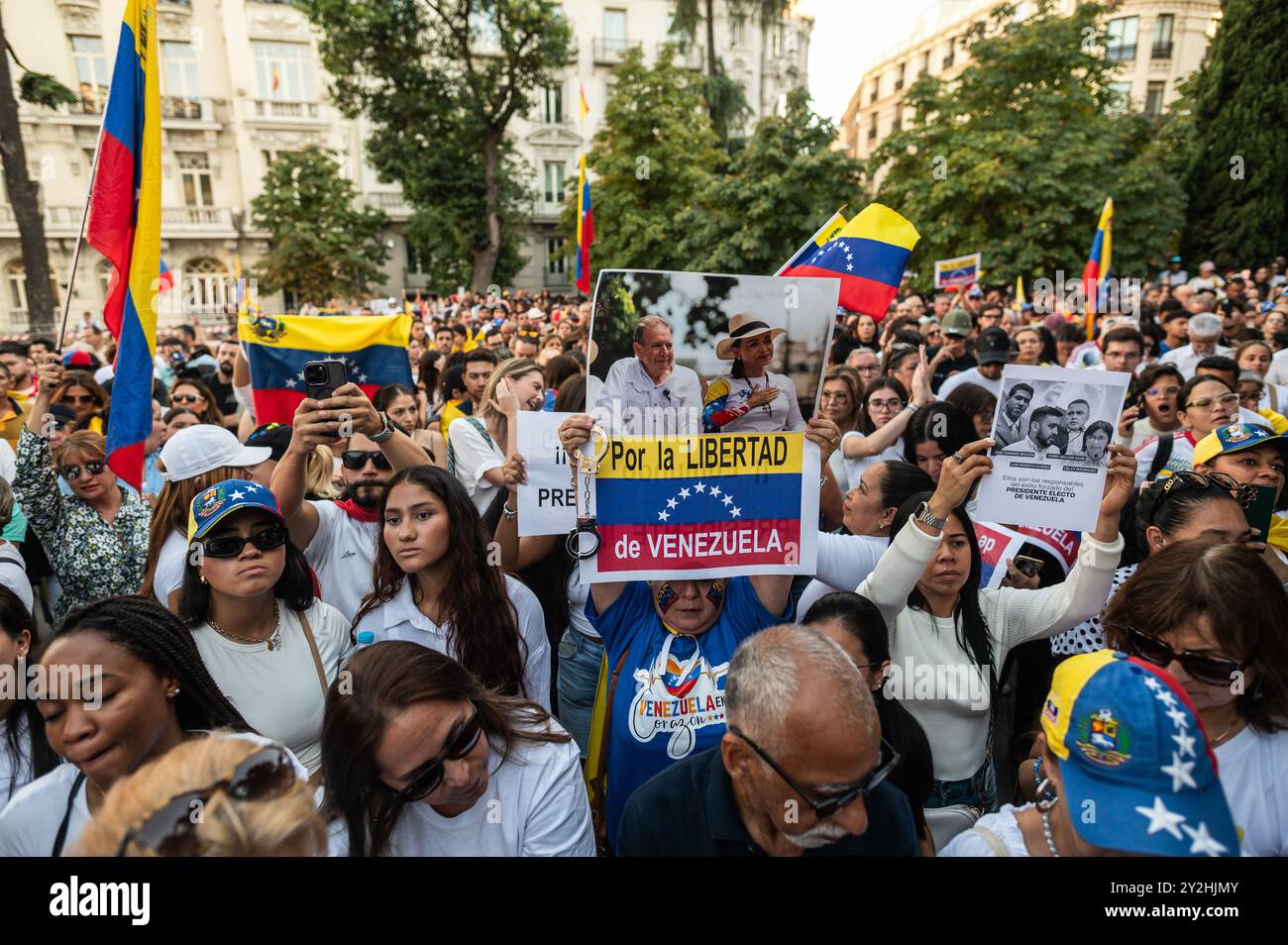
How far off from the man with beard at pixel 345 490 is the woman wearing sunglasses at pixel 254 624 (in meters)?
0.29

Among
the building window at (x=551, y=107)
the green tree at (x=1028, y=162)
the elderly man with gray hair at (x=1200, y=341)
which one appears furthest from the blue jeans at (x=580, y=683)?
the building window at (x=551, y=107)

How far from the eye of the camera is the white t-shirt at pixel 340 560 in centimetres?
321

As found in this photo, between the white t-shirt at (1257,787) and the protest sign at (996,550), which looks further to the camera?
the protest sign at (996,550)

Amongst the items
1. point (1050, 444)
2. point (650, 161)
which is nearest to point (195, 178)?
point (650, 161)

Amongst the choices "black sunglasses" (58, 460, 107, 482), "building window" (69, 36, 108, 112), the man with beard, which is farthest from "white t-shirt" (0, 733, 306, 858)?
"building window" (69, 36, 108, 112)

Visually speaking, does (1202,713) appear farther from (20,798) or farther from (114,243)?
(114,243)

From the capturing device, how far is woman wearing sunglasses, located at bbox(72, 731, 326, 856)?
4.25 feet

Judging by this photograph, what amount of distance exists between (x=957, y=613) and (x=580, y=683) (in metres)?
1.47

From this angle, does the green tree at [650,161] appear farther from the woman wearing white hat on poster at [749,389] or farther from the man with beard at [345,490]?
the woman wearing white hat on poster at [749,389]

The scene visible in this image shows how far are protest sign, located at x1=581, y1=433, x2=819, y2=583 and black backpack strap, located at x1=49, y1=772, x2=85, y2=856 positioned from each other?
1.37 meters

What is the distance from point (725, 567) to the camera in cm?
251

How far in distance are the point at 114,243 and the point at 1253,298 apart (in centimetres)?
1756

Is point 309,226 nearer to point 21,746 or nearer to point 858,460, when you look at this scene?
point 858,460

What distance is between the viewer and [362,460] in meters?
3.56
